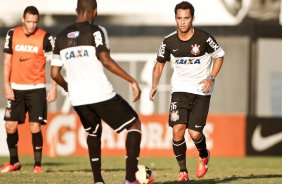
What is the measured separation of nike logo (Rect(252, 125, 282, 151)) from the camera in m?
25.5

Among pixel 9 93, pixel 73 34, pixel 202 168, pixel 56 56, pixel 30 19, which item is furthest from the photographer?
pixel 9 93

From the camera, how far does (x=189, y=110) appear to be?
13156 mm

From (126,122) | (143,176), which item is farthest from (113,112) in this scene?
(143,176)

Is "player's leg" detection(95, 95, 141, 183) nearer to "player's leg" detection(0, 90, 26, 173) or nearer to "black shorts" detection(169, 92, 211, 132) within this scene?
"black shorts" detection(169, 92, 211, 132)

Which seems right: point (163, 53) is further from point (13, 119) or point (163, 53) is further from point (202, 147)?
point (13, 119)

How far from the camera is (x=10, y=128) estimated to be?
14914 millimetres

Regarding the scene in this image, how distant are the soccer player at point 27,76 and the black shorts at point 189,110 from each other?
255 centimetres

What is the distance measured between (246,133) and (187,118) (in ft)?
40.7

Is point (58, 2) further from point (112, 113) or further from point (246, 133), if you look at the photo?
point (112, 113)

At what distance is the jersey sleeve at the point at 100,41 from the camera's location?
1038 centimetres

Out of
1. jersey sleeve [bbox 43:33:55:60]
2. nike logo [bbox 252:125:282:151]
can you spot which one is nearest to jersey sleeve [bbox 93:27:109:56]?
jersey sleeve [bbox 43:33:55:60]

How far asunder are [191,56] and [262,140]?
13.0 meters

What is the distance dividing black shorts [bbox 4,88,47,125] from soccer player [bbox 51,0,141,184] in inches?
155

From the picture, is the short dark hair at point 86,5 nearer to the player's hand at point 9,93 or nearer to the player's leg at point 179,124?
the player's leg at point 179,124
